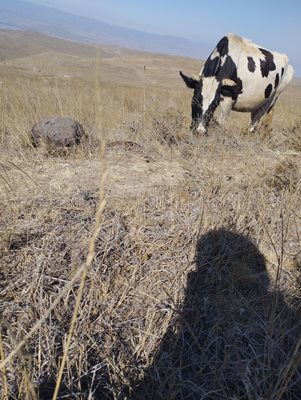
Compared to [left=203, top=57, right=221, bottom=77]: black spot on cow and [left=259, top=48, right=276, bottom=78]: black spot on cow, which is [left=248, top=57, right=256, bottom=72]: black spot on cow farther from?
[left=203, top=57, right=221, bottom=77]: black spot on cow

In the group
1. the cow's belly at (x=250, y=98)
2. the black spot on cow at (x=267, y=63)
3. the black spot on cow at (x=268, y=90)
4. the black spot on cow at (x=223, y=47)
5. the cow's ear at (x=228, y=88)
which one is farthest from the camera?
the black spot on cow at (x=268, y=90)

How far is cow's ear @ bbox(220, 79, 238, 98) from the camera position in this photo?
16.6ft

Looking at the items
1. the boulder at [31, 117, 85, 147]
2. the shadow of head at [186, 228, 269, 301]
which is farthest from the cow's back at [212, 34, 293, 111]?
the shadow of head at [186, 228, 269, 301]

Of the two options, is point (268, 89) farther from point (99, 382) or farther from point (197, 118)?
point (99, 382)

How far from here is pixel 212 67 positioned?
209 inches

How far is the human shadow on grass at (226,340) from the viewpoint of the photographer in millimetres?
1524

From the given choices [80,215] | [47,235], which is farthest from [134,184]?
[47,235]

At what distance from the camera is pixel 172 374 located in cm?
156

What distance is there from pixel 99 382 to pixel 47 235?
102cm

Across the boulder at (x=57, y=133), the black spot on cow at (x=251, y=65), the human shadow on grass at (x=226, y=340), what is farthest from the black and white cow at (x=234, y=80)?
the human shadow on grass at (x=226, y=340)

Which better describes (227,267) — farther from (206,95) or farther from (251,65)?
(251,65)

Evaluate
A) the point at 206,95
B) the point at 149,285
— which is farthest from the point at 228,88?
the point at 149,285

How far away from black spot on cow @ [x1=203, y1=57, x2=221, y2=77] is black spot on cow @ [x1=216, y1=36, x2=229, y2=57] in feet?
0.50

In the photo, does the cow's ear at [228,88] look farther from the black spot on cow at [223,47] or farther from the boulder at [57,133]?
the boulder at [57,133]
